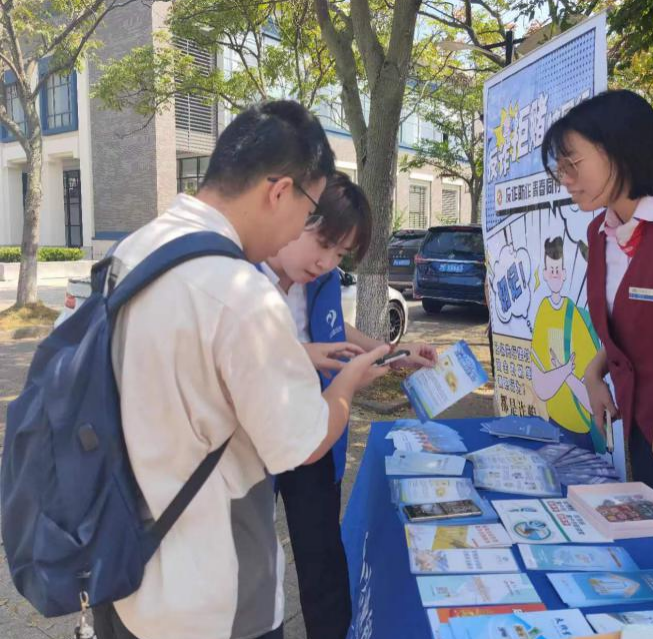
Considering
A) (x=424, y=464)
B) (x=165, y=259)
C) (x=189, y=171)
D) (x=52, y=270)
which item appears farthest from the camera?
(x=189, y=171)

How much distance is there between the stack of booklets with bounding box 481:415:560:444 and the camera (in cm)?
233

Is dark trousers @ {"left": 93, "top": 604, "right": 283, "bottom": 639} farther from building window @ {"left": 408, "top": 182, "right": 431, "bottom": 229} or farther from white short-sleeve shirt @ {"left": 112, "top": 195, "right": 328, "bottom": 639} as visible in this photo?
building window @ {"left": 408, "top": 182, "right": 431, "bottom": 229}

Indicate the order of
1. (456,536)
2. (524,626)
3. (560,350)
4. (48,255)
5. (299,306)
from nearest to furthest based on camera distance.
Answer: (524,626) → (456,536) → (299,306) → (560,350) → (48,255)

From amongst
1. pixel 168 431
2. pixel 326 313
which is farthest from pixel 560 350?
pixel 168 431

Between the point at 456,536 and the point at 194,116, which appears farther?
the point at 194,116

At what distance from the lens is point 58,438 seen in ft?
3.18

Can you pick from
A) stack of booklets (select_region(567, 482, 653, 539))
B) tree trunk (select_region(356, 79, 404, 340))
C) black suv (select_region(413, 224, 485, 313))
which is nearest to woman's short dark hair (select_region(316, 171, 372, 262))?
stack of booklets (select_region(567, 482, 653, 539))

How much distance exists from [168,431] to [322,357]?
2.75ft

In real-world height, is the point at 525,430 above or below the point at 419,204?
below

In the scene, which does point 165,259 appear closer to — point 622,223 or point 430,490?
point 430,490

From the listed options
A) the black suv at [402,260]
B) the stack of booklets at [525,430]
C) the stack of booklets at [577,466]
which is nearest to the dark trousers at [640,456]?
the stack of booklets at [577,466]

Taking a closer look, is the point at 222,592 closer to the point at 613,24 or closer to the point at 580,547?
the point at 580,547

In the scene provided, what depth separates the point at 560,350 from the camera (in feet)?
9.32

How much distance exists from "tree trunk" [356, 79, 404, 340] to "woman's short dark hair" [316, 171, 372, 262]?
3293mm
